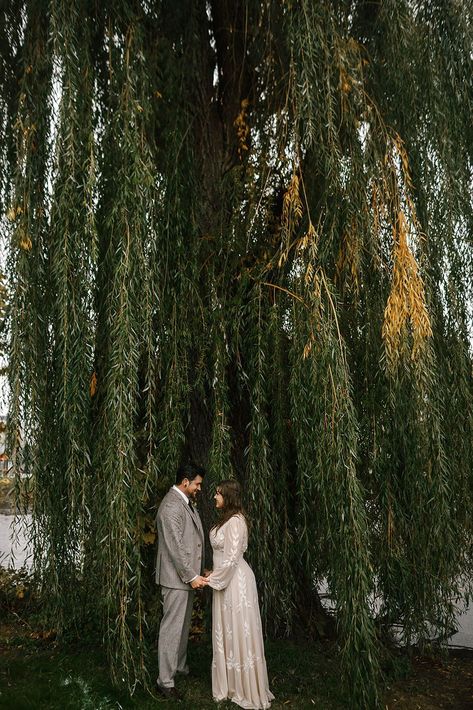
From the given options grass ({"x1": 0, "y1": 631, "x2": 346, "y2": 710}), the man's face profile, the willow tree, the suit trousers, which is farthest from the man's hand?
grass ({"x1": 0, "y1": 631, "x2": 346, "y2": 710})

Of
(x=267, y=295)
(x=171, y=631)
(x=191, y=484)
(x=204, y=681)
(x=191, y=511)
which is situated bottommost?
(x=204, y=681)

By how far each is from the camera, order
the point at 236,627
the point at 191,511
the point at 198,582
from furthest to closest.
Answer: the point at 191,511, the point at 198,582, the point at 236,627

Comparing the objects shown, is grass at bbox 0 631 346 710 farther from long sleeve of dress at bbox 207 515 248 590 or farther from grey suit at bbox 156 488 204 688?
long sleeve of dress at bbox 207 515 248 590

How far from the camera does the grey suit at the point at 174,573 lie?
379 centimetres

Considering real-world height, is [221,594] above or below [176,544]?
below

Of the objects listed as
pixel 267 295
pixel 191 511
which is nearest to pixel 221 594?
pixel 191 511

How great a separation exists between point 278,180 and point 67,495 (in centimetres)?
226

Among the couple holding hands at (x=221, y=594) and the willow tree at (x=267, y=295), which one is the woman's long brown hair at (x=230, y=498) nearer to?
the couple holding hands at (x=221, y=594)

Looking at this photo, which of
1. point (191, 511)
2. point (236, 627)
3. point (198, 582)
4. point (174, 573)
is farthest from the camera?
point (191, 511)

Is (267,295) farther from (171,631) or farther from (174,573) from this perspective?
(171,631)

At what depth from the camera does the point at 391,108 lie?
3.97 m

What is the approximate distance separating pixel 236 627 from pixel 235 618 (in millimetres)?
45

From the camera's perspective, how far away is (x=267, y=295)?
385 centimetres

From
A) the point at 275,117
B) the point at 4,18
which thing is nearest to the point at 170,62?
the point at 275,117
